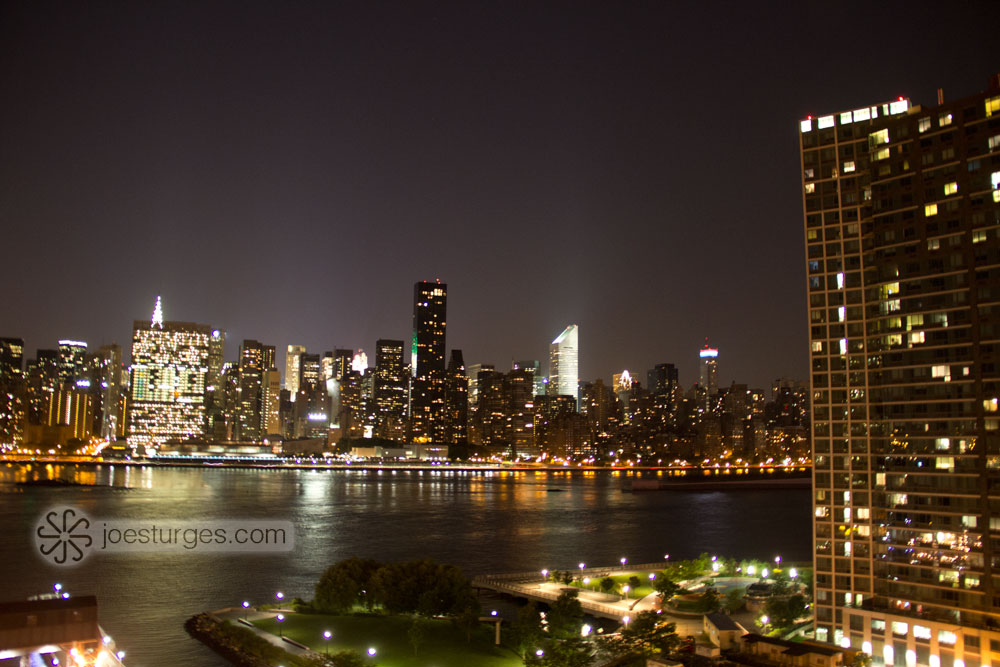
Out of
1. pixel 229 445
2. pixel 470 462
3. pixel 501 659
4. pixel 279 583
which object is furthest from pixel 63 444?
pixel 501 659

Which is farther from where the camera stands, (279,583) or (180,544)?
(180,544)

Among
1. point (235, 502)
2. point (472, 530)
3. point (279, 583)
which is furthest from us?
point (235, 502)

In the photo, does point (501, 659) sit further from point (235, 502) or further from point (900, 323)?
point (235, 502)

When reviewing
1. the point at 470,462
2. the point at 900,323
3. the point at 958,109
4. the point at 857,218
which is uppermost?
the point at 958,109

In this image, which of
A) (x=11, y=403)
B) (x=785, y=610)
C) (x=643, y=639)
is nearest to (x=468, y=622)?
(x=643, y=639)

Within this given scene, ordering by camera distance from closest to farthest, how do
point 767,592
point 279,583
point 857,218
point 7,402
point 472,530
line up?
point 857,218 → point 767,592 → point 279,583 → point 472,530 → point 7,402

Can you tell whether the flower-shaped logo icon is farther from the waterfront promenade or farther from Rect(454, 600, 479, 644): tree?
Rect(454, 600, 479, 644): tree

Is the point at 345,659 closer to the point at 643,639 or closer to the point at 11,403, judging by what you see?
the point at 643,639
